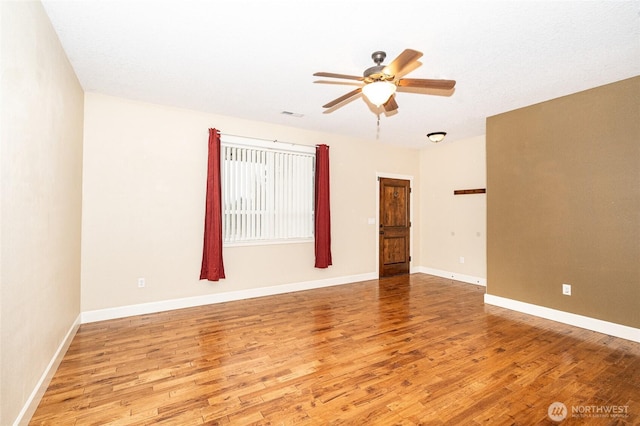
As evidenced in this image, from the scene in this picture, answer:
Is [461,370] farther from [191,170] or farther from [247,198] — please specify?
[191,170]

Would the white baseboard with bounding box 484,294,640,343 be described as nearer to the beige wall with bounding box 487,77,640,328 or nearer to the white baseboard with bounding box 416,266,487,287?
the beige wall with bounding box 487,77,640,328

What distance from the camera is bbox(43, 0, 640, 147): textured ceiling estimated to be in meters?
2.17

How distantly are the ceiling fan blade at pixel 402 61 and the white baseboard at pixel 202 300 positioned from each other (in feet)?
12.3

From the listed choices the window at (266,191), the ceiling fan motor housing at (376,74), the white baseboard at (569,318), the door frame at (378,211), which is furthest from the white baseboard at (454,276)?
the ceiling fan motor housing at (376,74)

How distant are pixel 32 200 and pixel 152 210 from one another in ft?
6.72

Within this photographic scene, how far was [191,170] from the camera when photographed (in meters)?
4.29

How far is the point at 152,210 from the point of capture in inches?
158

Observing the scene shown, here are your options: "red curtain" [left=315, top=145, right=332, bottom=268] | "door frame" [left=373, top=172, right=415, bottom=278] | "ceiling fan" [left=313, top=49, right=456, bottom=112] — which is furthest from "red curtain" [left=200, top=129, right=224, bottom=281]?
"door frame" [left=373, top=172, right=415, bottom=278]

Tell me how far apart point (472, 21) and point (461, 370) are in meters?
2.83

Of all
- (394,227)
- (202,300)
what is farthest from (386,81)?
(394,227)

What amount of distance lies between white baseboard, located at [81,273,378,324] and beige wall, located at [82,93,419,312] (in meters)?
0.07

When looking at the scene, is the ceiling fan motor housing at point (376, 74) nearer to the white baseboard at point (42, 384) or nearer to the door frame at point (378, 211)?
the white baseboard at point (42, 384)

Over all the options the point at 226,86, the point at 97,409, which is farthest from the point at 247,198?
the point at 97,409

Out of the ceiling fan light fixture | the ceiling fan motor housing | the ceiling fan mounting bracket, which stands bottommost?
the ceiling fan light fixture
